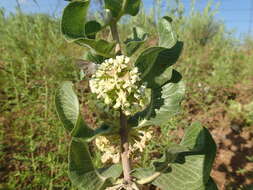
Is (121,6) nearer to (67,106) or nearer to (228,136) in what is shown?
(67,106)

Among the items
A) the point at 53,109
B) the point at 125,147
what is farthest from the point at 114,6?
the point at 53,109

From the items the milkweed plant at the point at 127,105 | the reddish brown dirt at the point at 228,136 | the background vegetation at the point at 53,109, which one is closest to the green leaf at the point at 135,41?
the milkweed plant at the point at 127,105

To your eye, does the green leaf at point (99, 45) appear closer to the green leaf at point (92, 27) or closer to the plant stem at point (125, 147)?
the green leaf at point (92, 27)

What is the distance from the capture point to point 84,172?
28.6 inches

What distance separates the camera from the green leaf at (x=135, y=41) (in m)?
0.69

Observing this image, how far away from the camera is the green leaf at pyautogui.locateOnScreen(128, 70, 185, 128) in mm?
806

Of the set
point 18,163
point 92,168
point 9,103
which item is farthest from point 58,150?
point 92,168

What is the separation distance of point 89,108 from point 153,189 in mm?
1125

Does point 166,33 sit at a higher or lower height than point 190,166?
higher

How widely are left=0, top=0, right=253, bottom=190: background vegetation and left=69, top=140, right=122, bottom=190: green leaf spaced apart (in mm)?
978

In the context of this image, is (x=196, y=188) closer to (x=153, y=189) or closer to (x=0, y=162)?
(x=153, y=189)

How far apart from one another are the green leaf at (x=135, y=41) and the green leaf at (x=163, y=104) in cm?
17

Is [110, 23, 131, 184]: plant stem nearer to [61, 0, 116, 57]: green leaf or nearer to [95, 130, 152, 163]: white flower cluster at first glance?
[95, 130, 152, 163]: white flower cluster

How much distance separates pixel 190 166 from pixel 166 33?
447mm
